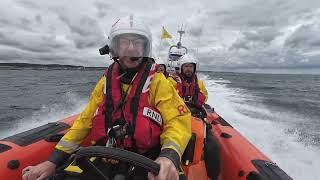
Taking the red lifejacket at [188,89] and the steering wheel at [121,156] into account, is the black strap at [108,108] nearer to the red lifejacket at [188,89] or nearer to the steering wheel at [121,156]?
the steering wheel at [121,156]

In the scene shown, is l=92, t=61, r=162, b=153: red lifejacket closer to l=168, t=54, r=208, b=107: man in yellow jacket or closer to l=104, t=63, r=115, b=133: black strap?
l=104, t=63, r=115, b=133: black strap

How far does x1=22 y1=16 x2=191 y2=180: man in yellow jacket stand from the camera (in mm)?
1764

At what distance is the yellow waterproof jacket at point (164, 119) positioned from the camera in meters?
1.70

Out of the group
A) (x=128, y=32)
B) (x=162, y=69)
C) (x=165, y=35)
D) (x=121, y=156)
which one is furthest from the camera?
(x=165, y=35)

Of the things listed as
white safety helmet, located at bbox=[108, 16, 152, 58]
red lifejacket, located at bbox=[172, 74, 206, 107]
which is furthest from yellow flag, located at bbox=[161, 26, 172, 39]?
white safety helmet, located at bbox=[108, 16, 152, 58]

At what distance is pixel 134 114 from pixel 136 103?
2.7 inches

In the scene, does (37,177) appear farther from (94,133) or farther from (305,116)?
(305,116)

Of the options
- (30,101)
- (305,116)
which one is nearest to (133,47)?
(305,116)

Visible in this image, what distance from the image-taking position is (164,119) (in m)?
1.81

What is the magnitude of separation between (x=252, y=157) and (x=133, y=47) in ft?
5.84

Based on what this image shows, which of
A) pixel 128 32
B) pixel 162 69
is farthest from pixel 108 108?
pixel 162 69

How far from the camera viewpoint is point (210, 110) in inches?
205

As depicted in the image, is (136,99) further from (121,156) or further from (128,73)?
(121,156)

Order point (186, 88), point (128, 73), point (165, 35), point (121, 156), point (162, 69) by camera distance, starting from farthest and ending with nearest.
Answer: point (165, 35), point (186, 88), point (162, 69), point (128, 73), point (121, 156)
